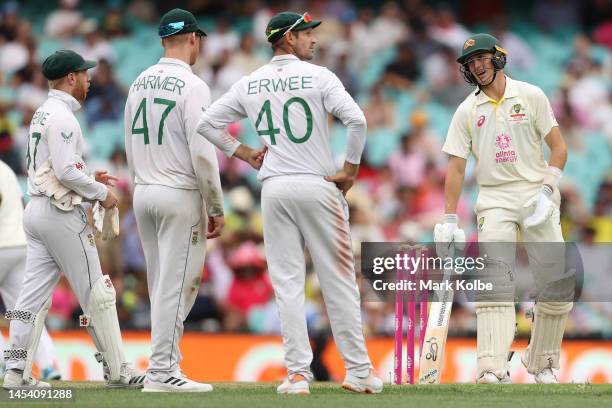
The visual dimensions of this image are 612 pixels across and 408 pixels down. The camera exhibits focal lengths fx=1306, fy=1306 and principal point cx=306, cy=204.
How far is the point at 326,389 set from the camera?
324 inches

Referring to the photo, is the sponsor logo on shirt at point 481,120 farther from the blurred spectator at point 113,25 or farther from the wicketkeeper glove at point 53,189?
the blurred spectator at point 113,25

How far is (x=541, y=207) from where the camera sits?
867 cm

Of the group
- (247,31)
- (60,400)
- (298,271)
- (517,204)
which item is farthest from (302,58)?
(247,31)

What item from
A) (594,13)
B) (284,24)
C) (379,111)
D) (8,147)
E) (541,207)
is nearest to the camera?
(284,24)

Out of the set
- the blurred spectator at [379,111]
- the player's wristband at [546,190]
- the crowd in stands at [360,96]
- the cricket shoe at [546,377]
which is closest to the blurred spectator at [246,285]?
the crowd in stands at [360,96]

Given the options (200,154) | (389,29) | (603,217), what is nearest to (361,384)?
(200,154)

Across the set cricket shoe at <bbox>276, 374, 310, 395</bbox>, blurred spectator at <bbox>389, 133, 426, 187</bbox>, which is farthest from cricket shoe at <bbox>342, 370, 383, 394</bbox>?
blurred spectator at <bbox>389, 133, 426, 187</bbox>

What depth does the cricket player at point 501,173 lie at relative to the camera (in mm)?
8758

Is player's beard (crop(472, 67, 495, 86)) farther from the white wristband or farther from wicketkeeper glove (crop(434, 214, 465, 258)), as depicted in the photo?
wicketkeeper glove (crop(434, 214, 465, 258))

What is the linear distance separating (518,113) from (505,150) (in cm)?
27

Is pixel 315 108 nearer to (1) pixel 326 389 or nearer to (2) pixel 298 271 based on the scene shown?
(2) pixel 298 271

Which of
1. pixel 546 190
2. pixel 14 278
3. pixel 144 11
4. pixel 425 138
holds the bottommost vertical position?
pixel 14 278

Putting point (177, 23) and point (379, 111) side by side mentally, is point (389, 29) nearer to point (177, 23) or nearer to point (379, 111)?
point (379, 111)

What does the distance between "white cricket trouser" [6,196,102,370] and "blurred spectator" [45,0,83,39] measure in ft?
34.1
